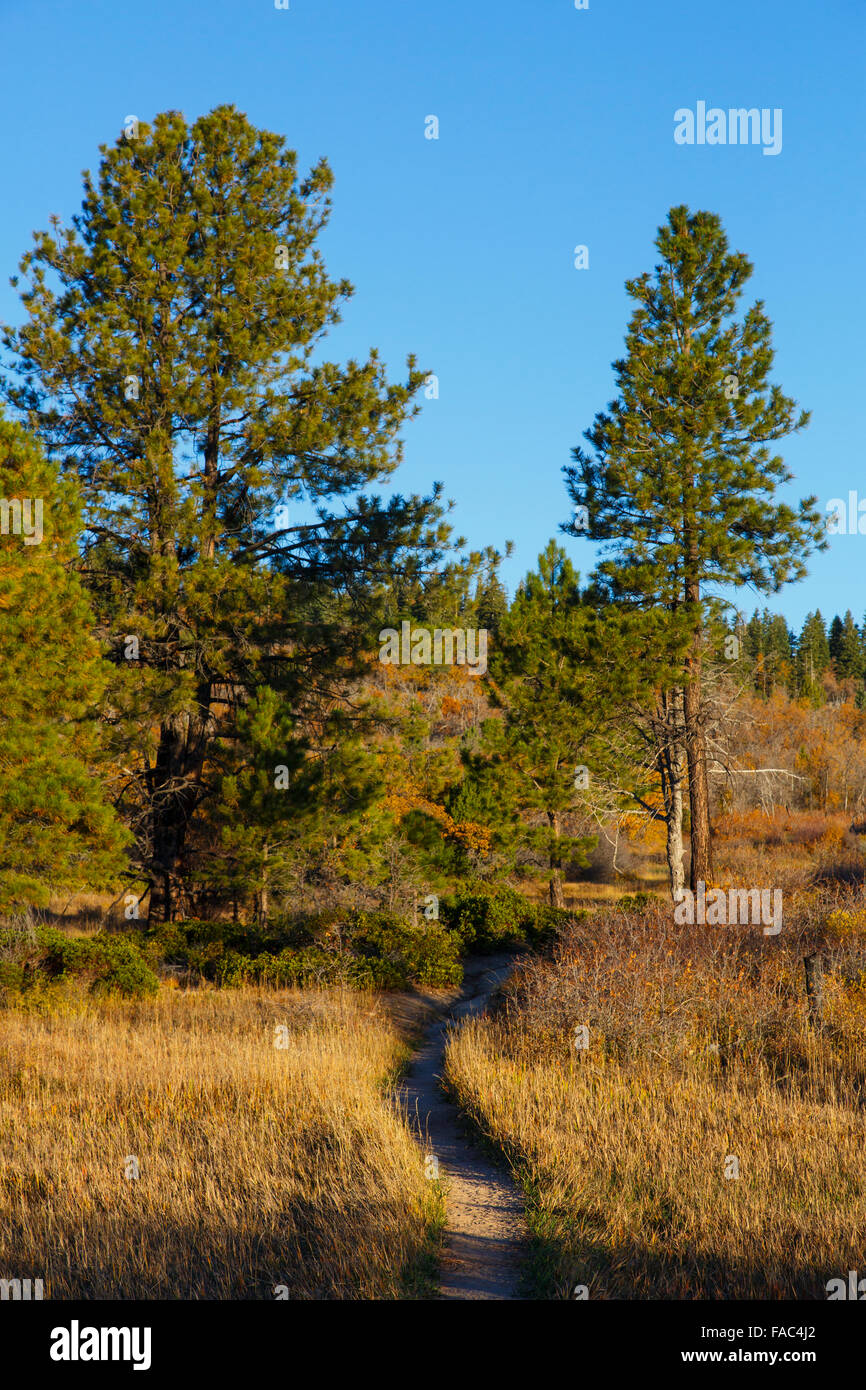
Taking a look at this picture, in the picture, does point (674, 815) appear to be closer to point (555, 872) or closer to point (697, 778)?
Result: point (697, 778)

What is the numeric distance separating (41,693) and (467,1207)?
29.0 ft

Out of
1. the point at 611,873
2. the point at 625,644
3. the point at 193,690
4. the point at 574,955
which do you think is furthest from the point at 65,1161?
the point at 611,873

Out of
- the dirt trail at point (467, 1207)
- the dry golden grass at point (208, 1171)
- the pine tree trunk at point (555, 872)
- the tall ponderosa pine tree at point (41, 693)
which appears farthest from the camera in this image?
the pine tree trunk at point (555, 872)

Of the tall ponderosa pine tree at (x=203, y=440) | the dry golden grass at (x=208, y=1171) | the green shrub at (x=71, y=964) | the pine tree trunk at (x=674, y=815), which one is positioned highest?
the tall ponderosa pine tree at (x=203, y=440)

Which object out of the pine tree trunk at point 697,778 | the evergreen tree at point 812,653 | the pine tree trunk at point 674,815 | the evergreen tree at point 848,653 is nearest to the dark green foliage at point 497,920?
the pine tree trunk at point 674,815

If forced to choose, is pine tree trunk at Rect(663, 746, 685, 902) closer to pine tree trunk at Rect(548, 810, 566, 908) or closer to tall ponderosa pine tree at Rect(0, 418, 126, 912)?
pine tree trunk at Rect(548, 810, 566, 908)

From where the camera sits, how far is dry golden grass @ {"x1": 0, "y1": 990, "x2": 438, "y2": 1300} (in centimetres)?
477

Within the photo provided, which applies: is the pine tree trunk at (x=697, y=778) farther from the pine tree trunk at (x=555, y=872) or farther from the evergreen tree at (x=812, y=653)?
the evergreen tree at (x=812, y=653)

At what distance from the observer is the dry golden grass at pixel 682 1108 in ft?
15.9

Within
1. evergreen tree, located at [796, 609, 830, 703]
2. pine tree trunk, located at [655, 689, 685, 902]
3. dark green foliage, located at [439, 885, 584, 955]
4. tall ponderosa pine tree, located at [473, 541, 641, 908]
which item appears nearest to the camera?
dark green foliage, located at [439, 885, 584, 955]

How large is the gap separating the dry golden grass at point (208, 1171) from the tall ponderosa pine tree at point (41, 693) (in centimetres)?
278

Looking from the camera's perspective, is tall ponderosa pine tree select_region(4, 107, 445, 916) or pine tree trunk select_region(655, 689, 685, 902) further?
pine tree trunk select_region(655, 689, 685, 902)

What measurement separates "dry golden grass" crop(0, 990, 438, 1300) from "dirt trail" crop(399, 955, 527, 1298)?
0.22 metres

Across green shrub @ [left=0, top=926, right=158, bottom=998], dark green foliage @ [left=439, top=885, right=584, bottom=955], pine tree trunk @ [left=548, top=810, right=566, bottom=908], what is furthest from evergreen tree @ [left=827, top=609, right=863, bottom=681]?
green shrub @ [left=0, top=926, right=158, bottom=998]
